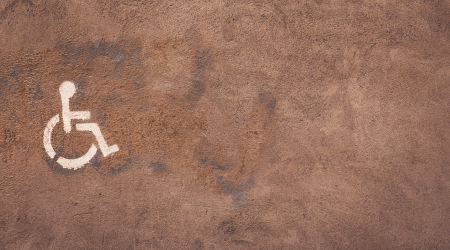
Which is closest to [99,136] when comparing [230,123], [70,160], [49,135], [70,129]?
[70,129]

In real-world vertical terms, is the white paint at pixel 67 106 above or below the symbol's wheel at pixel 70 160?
above

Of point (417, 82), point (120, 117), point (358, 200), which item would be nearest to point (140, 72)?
point (120, 117)

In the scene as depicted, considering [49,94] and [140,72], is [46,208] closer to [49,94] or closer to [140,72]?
[49,94]

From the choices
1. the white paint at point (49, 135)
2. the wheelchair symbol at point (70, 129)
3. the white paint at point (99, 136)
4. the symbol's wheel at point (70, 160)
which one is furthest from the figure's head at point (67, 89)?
the symbol's wheel at point (70, 160)

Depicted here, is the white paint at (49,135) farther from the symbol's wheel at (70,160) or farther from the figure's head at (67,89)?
the figure's head at (67,89)

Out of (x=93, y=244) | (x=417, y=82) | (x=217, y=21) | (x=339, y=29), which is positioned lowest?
(x=93, y=244)

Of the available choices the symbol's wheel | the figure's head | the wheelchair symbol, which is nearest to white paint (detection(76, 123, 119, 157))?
the wheelchair symbol
